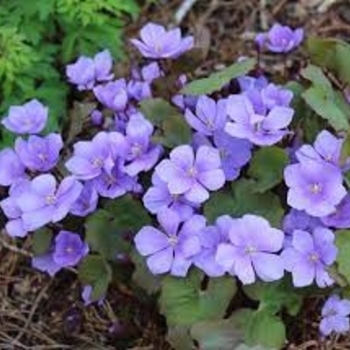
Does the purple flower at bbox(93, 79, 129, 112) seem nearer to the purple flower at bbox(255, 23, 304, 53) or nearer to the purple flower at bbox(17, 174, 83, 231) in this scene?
the purple flower at bbox(17, 174, 83, 231)

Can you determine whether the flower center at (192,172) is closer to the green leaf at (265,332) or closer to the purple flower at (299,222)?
the purple flower at (299,222)

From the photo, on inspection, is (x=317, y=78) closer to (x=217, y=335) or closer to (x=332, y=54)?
(x=332, y=54)

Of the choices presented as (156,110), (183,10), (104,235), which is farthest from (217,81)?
(183,10)

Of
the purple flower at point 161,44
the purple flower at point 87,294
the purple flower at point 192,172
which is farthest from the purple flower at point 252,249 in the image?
the purple flower at point 161,44

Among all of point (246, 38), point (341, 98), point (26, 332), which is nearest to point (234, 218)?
point (341, 98)

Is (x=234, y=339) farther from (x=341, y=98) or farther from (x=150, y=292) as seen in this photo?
(x=341, y=98)

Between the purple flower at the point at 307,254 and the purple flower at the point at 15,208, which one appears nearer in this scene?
the purple flower at the point at 307,254
